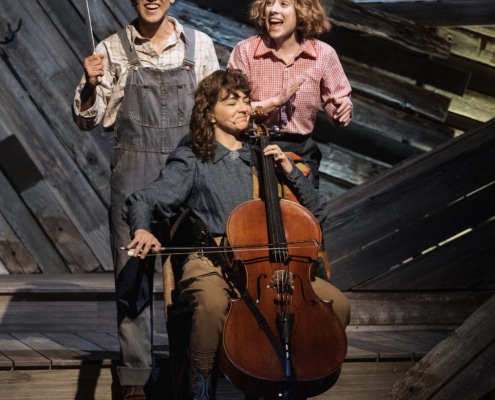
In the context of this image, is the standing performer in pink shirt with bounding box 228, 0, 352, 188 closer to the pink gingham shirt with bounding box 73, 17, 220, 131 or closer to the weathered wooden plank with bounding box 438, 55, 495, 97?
the pink gingham shirt with bounding box 73, 17, 220, 131

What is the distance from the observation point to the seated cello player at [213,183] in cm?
391

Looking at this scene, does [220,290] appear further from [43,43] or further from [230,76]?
[43,43]

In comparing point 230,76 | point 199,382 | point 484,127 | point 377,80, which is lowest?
point 377,80

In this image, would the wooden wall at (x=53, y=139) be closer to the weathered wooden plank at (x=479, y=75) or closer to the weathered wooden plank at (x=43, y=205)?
the weathered wooden plank at (x=43, y=205)

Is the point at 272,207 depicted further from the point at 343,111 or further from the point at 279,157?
the point at 343,111

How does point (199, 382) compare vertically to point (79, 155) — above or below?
above

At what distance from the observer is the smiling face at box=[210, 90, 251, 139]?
164 inches

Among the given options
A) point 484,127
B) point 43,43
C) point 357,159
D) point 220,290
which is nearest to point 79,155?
point 43,43

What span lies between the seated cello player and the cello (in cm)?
18

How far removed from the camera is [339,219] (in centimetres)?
537

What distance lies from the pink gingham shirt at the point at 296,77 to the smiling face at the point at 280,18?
4.1 inches

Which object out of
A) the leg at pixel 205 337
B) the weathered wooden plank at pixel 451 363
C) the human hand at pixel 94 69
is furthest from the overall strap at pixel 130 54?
the weathered wooden plank at pixel 451 363

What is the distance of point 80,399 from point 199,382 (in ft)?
2.69

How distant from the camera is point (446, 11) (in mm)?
6902
